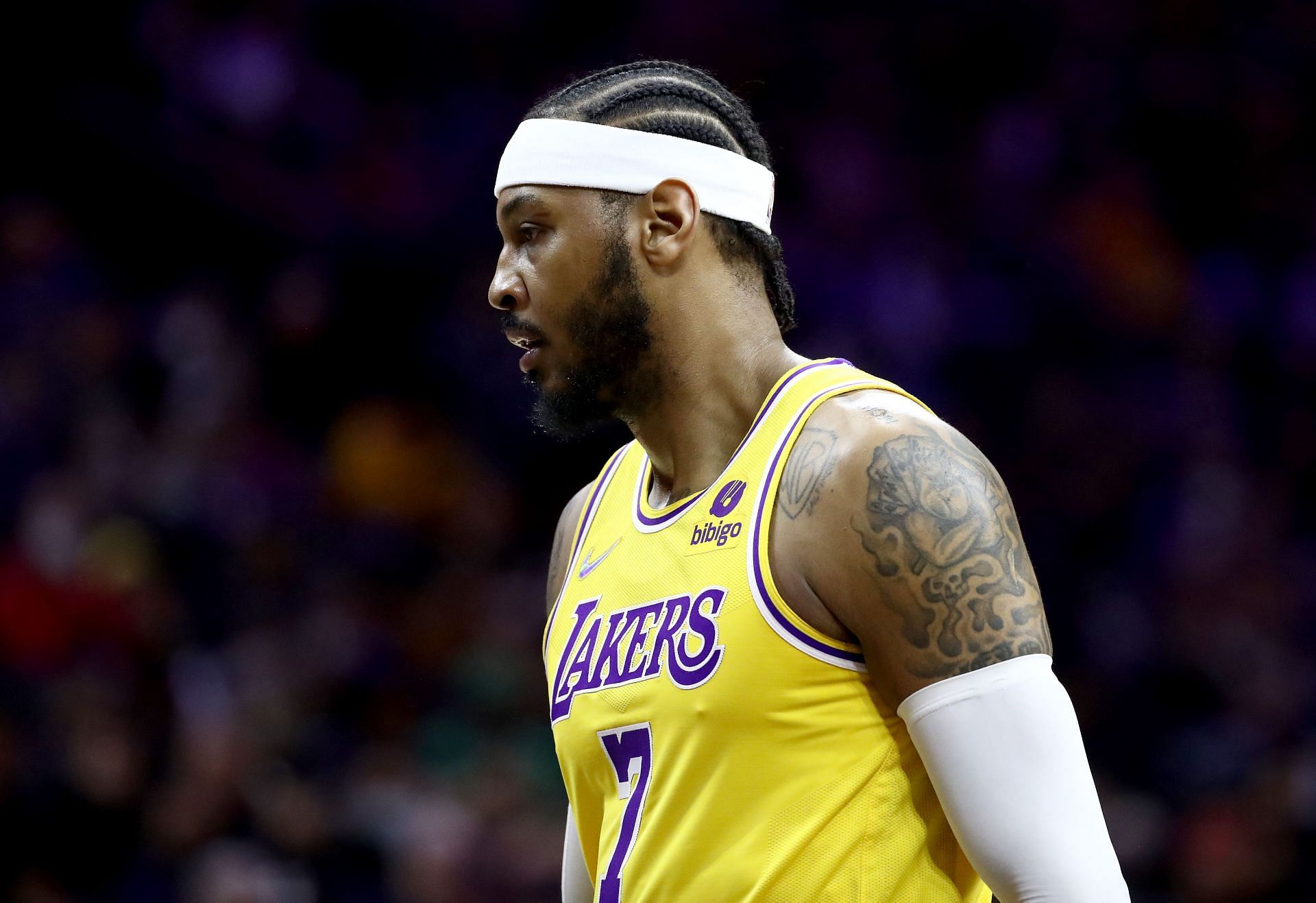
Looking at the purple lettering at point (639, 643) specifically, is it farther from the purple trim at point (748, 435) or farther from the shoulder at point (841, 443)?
the shoulder at point (841, 443)

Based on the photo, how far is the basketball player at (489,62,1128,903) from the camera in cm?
215

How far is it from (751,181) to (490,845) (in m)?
4.17

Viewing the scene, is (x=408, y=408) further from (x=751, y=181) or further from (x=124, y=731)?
(x=751, y=181)

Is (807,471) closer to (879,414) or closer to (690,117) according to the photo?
(879,414)

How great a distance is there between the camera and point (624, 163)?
265 centimetres

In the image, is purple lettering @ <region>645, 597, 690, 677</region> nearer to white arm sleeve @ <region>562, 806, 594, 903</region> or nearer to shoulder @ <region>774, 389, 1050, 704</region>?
shoulder @ <region>774, 389, 1050, 704</region>

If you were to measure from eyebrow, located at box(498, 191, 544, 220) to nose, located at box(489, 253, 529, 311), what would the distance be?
95mm

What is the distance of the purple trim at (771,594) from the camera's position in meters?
2.26

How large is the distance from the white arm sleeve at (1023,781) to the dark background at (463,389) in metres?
4.22

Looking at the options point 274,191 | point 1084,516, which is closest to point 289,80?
point 274,191

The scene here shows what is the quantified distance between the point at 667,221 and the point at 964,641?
0.92 metres

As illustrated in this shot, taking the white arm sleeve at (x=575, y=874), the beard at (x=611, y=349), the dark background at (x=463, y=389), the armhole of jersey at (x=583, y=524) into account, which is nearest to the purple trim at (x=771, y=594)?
the beard at (x=611, y=349)

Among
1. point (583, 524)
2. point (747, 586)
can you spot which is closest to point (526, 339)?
point (583, 524)

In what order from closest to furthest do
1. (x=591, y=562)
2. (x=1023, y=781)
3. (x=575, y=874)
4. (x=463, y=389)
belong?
(x=1023, y=781)
(x=591, y=562)
(x=575, y=874)
(x=463, y=389)
